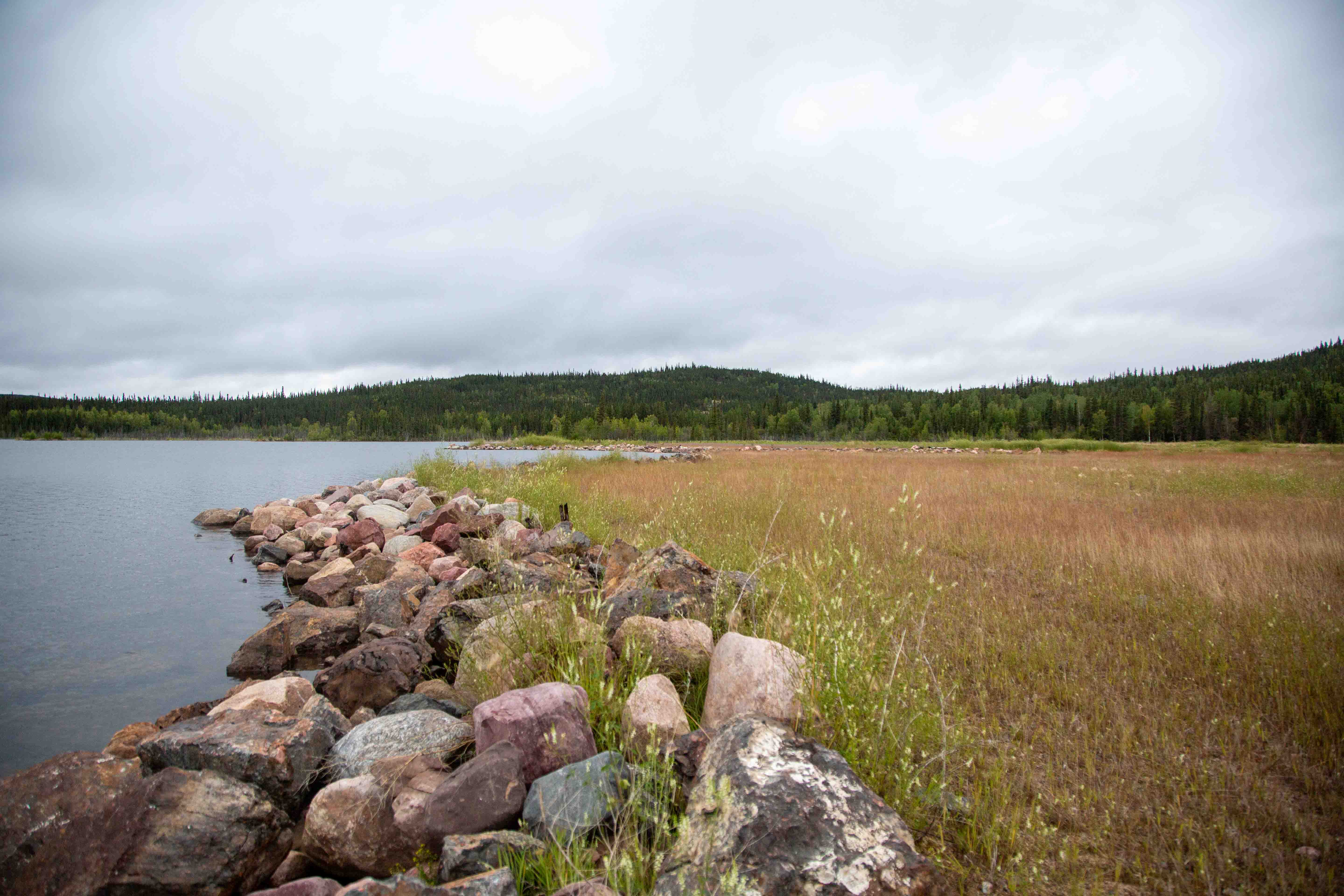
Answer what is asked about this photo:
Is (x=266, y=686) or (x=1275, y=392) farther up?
(x=1275, y=392)

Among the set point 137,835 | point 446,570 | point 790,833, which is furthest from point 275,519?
point 790,833

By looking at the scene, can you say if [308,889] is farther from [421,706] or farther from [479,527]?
[479,527]

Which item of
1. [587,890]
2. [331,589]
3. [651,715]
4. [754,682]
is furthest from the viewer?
[331,589]

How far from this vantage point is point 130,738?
4727 mm

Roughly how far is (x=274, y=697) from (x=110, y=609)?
7.54 meters

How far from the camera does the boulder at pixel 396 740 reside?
361 cm

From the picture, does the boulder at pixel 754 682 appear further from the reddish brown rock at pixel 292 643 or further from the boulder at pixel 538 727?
the reddish brown rock at pixel 292 643

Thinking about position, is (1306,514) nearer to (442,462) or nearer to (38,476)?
(442,462)

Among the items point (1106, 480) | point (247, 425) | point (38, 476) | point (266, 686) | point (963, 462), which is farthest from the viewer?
point (247, 425)

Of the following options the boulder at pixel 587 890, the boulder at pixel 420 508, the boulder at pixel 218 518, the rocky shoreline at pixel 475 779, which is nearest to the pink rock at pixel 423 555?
the rocky shoreline at pixel 475 779

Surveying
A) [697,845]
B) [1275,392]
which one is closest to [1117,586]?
[697,845]

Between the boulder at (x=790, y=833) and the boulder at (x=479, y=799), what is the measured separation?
922mm

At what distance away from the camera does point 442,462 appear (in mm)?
23531

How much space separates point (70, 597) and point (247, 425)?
167609 mm
